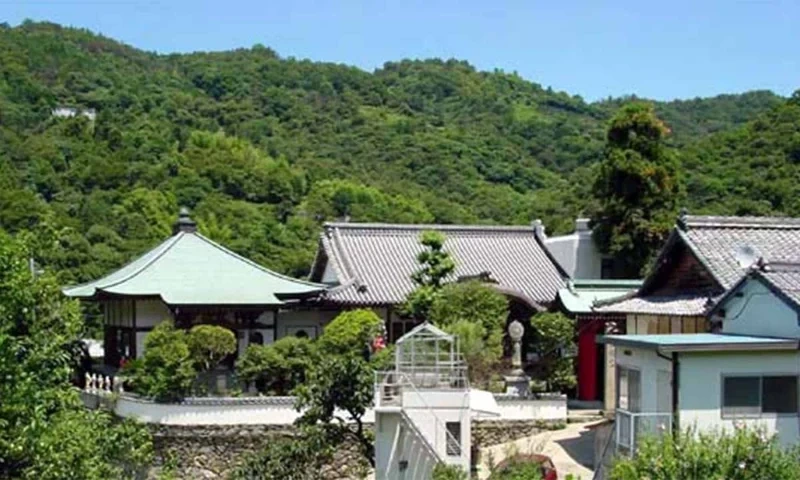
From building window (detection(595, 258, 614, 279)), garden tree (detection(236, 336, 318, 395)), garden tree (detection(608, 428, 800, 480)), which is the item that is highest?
building window (detection(595, 258, 614, 279))

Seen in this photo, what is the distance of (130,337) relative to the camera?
88.8ft

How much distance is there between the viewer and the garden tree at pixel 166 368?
2311 cm

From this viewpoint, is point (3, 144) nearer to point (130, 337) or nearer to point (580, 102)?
point (130, 337)

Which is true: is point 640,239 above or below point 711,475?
above

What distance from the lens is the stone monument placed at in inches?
949

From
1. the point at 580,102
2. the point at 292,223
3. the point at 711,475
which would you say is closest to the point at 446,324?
the point at 711,475

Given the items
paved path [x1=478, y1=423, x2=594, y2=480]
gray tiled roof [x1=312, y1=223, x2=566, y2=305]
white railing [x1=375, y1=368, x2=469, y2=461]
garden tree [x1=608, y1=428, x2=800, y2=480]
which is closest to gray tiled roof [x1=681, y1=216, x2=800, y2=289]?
paved path [x1=478, y1=423, x2=594, y2=480]

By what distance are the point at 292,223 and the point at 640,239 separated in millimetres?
27513

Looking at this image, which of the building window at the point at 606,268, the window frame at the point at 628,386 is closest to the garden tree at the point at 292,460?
the window frame at the point at 628,386

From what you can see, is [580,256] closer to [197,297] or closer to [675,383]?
[197,297]

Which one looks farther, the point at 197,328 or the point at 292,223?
the point at 292,223

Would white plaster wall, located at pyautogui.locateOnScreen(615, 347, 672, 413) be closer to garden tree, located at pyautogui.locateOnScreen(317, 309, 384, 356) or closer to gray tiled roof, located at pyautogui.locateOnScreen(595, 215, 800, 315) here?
gray tiled roof, located at pyautogui.locateOnScreen(595, 215, 800, 315)

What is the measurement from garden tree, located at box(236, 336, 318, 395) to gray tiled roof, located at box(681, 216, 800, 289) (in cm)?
868

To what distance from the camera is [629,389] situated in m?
16.5
